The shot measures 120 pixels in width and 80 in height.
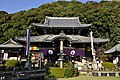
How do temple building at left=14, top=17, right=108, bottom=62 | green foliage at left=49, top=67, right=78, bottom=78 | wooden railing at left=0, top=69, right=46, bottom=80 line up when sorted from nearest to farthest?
wooden railing at left=0, top=69, right=46, bottom=80
green foliage at left=49, top=67, right=78, bottom=78
temple building at left=14, top=17, right=108, bottom=62

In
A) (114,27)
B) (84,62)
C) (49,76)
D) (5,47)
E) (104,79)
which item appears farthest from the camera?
(114,27)

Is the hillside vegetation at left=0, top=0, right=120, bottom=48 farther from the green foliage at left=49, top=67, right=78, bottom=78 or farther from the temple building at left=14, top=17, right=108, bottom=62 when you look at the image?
the green foliage at left=49, top=67, right=78, bottom=78

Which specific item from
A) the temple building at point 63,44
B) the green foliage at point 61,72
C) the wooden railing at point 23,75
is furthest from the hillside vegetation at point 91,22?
the wooden railing at point 23,75

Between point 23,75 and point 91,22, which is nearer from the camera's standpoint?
point 23,75

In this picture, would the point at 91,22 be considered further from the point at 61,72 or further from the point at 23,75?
the point at 23,75

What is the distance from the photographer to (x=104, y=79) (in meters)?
19.6

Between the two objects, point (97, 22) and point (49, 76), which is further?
point (97, 22)

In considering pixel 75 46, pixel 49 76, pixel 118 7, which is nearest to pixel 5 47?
pixel 75 46

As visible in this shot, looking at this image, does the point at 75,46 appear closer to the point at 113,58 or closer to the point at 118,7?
the point at 113,58

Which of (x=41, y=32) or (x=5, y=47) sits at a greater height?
(x=41, y=32)

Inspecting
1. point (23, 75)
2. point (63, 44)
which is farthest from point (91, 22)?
point (23, 75)

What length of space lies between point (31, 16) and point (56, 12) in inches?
278

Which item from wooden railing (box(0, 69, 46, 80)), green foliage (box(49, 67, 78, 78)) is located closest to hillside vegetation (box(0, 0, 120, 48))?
green foliage (box(49, 67, 78, 78))

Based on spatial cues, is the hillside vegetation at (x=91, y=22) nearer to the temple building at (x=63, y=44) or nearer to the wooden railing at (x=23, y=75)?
the temple building at (x=63, y=44)
